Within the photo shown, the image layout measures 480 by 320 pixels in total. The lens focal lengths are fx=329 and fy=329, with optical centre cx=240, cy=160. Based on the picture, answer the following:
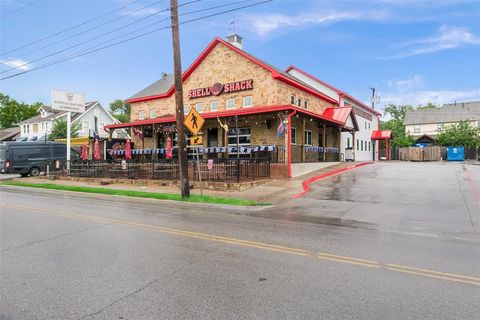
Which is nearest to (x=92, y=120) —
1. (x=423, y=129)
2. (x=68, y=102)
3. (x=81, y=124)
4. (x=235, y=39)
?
(x=81, y=124)

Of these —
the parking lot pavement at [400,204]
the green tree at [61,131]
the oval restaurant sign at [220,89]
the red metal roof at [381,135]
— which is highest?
the oval restaurant sign at [220,89]

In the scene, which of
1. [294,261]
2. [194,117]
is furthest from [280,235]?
[194,117]

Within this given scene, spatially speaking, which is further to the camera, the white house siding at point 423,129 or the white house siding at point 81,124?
the white house siding at point 423,129

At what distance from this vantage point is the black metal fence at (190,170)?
664 inches

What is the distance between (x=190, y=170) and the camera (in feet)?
63.1

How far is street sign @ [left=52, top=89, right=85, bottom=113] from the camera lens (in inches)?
989

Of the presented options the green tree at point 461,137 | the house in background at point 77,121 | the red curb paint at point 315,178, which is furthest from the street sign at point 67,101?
the green tree at point 461,137

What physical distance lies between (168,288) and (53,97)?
82.8 feet

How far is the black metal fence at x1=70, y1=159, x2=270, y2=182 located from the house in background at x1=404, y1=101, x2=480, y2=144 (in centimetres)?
5259

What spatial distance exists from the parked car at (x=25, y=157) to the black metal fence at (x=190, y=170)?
15.7 feet

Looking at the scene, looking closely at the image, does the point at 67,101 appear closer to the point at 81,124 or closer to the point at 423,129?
the point at 81,124

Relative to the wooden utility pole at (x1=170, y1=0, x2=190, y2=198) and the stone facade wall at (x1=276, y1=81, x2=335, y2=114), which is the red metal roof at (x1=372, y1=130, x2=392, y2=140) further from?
the wooden utility pole at (x1=170, y1=0, x2=190, y2=198)

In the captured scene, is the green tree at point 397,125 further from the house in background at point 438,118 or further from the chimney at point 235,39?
the chimney at point 235,39

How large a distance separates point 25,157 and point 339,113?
25.7 meters
